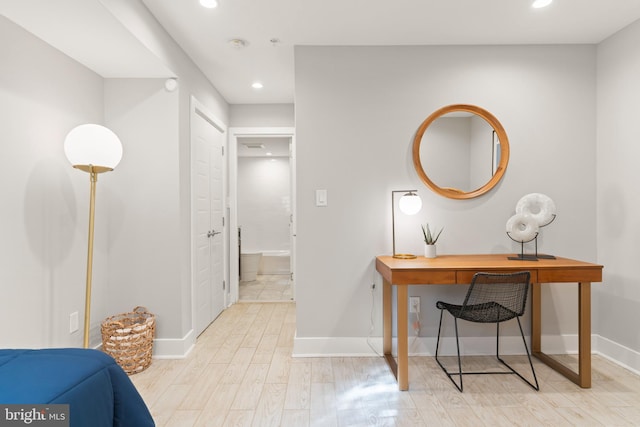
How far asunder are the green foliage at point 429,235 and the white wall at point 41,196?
2506mm

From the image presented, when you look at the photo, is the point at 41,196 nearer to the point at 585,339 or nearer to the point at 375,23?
the point at 375,23

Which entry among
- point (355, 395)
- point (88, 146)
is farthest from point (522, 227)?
point (88, 146)

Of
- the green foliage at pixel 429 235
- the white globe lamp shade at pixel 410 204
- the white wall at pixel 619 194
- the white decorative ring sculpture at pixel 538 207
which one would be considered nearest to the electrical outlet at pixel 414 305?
the green foliage at pixel 429 235

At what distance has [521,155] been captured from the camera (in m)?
Answer: 2.96

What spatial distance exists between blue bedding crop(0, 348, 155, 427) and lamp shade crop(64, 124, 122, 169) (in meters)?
1.37

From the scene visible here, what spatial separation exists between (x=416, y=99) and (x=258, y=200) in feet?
14.5

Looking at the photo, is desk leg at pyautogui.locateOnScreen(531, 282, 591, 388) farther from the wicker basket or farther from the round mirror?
the wicker basket

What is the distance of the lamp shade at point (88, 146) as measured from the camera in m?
2.22

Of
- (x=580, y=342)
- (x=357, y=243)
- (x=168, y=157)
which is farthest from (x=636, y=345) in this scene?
(x=168, y=157)

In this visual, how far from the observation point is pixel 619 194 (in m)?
2.77

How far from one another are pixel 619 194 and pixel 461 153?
1176 millimetres

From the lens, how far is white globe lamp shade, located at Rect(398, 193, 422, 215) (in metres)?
2.72

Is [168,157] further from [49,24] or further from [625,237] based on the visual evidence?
[625,237]

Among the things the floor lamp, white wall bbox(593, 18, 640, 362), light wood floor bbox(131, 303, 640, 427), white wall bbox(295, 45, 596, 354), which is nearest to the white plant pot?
white wall bbox(295, 45, 596, 354)
